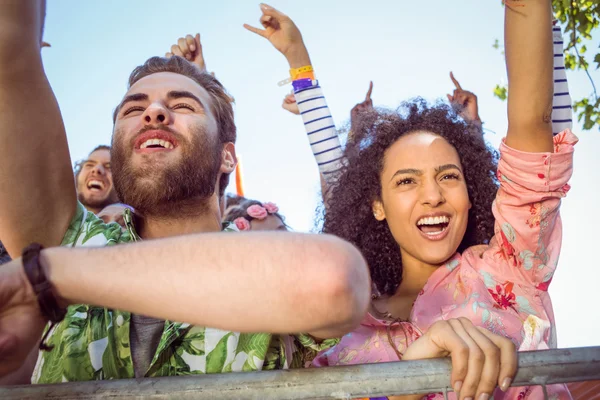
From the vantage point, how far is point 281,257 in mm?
1307

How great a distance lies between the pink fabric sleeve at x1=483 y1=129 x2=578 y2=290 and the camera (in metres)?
2.41

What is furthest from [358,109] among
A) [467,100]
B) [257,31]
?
[257,31]

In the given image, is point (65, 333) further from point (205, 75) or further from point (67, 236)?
point (205, 75)

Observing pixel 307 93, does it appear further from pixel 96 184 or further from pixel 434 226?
pixel 96 184

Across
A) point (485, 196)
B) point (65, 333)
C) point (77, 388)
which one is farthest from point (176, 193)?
point (485, 196)

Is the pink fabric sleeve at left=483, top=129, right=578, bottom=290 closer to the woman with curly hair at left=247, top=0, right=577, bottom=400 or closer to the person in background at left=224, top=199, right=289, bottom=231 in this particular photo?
the woman with curly hair at left=247, top=0, right=577, bottom=400

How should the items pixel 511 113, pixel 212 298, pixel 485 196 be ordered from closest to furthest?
1. pixel 212 298
2. pixel 511 113
3. pixel 485 196

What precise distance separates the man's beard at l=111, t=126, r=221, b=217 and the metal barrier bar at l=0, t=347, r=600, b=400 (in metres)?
1.26

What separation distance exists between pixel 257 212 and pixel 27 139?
8.45 ft

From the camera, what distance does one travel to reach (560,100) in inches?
130

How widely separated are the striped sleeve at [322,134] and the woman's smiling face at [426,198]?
85 cm

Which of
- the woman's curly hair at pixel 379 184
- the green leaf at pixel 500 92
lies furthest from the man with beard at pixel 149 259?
the green leaf at pixel 500 92

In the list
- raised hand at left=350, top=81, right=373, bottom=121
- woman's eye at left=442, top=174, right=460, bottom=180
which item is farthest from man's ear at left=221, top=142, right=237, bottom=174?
woman's eye at left=442, top=174, right=460, bottom=180

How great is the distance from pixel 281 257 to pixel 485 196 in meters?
2.11
